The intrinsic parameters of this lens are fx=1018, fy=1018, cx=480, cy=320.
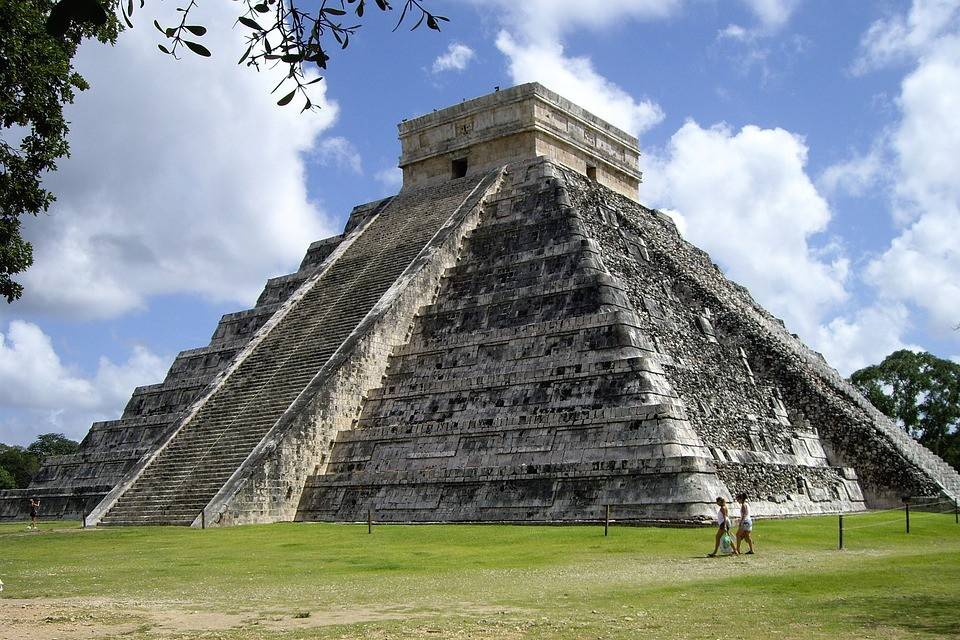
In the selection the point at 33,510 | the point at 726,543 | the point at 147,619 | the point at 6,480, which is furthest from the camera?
the point at 6,480

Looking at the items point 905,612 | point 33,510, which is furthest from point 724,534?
point 33,510

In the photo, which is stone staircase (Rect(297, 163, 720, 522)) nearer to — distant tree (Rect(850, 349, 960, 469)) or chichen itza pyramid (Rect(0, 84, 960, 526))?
chichen itza pyramid (Rect(0, 84, 960, 526))

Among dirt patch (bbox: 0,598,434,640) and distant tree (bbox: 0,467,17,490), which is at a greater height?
distant tree (bbox: 0,467,17,490)

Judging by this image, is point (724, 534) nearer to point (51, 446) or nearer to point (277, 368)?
point (277, 368)

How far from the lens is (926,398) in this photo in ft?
116

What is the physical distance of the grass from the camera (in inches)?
281

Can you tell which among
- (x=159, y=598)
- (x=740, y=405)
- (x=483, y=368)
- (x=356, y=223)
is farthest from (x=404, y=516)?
(x=356, y=223)

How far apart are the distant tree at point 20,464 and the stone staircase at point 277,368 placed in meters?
33.8

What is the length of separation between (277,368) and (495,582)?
39.6 feet

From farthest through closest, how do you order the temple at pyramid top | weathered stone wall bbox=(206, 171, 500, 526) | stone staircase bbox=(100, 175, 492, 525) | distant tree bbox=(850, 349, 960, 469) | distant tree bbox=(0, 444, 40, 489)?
distant tree bbox=(0, 444, 40, 489) < distant tree bbox=(850, 349, 960, 469) < the temple at pyramid top < stone staircase bbox=(100, 175, 492, 525) < weathered stone wall bbox=(206, 171, 500, 526)

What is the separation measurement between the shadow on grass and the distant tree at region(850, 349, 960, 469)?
97.5 feet

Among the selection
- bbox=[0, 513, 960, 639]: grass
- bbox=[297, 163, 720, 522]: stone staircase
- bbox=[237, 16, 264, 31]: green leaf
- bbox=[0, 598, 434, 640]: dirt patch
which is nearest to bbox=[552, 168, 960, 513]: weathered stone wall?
bbox=[297, 163, 720, 522]: stone staircase

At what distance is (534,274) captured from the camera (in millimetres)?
19750

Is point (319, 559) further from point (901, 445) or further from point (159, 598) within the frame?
point (901, 445)
